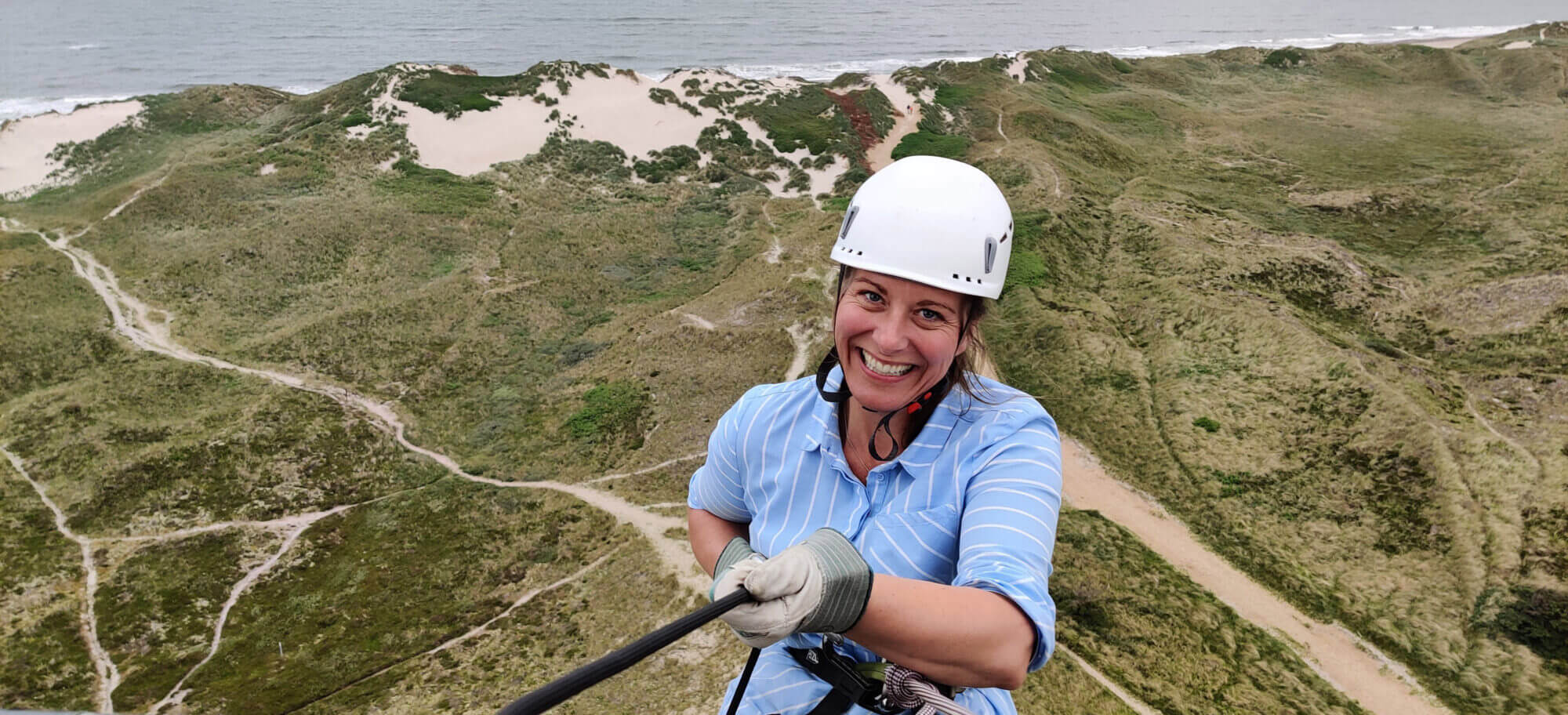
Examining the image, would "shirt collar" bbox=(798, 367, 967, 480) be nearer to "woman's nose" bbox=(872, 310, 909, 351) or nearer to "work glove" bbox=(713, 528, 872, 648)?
"woman's nose" bbox=(872, 310, 909, 351)

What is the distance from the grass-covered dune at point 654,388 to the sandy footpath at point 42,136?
77.9 inches

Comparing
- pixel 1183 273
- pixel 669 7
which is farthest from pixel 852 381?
pixel 669 7

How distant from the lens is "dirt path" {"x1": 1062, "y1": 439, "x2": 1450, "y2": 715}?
1486 centimetres

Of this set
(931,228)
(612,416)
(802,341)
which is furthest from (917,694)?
(802,341)

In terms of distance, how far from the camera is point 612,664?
254cm

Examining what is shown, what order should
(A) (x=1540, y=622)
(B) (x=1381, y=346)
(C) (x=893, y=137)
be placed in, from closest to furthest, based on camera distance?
(A) (x=1540, y=622) → (B) (x=1381, y=346) → (C) (x=893, y=137)

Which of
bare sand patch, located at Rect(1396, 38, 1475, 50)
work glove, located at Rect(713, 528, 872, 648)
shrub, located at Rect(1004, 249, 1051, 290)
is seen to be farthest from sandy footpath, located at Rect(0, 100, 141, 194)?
bare sand patch, located at Rect(1396, 38, 1475, 50)

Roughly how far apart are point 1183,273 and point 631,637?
25139 mm

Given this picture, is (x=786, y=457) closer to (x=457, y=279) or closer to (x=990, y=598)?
(x=990, y=598)

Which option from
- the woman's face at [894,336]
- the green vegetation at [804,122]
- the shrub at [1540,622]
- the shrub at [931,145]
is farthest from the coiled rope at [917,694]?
the green vegetation at [804,122]

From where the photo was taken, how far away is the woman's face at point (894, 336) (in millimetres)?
3648

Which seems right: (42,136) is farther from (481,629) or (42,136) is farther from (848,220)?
(848,220)

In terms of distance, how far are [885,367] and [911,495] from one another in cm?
62

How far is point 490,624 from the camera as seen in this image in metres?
16.9
